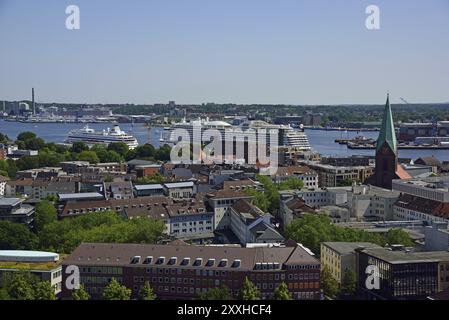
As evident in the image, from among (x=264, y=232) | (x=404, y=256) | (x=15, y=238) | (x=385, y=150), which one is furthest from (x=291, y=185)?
(x=404, y=256)

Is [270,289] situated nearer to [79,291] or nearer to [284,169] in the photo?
[79,291]

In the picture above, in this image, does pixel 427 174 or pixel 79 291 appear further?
pixel 427 174

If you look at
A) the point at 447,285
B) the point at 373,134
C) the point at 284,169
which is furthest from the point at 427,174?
the point at 373,134

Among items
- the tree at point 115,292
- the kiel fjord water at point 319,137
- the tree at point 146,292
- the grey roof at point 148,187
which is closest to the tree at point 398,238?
the tree at point 146,292

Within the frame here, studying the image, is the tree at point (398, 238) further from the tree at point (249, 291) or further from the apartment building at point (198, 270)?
the tree at point (249, 291)

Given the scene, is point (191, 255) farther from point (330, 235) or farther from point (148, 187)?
point (148, 187)
